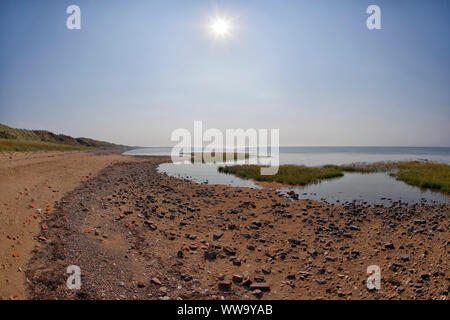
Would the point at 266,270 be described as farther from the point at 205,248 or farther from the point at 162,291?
the point at 162,291

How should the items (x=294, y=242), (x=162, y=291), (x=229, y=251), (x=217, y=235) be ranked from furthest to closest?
(x=217, y=235)
(x=294, y=242)
(x=229, y=251)
(x=162, y=291)

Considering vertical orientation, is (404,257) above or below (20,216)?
below

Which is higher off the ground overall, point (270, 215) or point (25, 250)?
point (25, 250)

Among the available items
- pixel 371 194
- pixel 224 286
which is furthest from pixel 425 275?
pixel 371 194

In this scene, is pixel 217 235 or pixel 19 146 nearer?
pixel 217 235

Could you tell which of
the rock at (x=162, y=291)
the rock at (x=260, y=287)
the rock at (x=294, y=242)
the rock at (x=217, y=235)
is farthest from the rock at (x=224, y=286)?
the rock at (x=294, y=242)

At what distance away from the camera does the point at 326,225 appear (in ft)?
40.4

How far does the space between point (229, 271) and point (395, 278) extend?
529 cm

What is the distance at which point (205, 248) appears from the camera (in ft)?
30.9

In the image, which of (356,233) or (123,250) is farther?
(356,233)

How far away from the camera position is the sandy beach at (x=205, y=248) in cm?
Result: 645

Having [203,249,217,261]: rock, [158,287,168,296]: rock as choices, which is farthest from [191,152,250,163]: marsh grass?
[158,287,168,296]: rock
